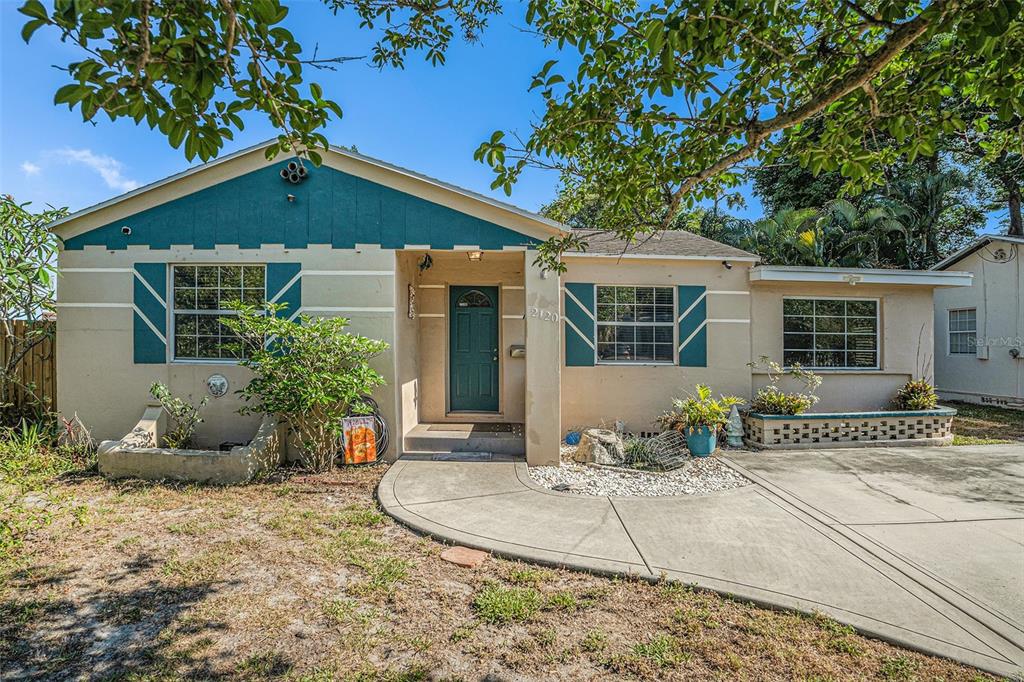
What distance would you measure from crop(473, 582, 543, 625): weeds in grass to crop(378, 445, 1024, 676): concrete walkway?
1.54 feet

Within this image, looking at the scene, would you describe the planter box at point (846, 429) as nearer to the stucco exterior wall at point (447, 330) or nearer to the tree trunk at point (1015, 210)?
the stucco exterior wall at point (447, 330)

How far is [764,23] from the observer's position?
3.00 m

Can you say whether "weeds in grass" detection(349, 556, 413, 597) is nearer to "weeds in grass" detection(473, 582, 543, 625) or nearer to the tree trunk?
"weeds in grass" detection(473, 582, 543, 625)

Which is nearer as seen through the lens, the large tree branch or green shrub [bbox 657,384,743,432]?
the large tree branch

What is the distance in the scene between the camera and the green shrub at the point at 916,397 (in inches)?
320

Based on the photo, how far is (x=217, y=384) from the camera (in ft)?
21.3

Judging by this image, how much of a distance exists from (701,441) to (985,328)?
10.9 meters

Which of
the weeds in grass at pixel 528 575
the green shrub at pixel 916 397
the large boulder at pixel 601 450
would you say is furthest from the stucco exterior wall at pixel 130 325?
the green shrub at pixel 916 397

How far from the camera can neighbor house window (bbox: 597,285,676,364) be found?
8.17 metres

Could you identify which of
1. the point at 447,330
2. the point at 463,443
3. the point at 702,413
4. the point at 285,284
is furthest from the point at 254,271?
the point at 702,413

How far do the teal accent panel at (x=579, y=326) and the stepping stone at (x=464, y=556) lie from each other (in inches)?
181

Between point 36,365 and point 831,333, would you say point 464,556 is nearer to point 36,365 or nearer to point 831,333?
point 36,365

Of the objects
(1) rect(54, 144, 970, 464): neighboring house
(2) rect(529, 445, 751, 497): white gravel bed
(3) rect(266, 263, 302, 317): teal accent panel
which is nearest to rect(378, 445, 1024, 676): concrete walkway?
(2) rect(529, 445, 751, 497): white gravel bed

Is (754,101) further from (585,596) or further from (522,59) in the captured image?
(585,596)
